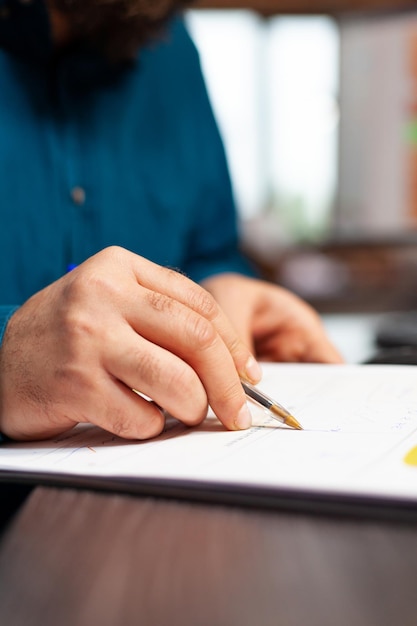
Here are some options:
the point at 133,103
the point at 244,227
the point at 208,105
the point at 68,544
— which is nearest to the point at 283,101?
the point at 244,227

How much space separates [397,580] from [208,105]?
0.91m

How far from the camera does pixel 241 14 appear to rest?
203 cm

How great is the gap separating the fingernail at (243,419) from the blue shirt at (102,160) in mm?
479

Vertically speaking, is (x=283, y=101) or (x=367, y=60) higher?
(x=367, y=60)

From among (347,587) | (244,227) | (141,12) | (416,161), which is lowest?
(244,227)

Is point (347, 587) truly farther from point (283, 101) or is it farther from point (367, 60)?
point (283, 101)

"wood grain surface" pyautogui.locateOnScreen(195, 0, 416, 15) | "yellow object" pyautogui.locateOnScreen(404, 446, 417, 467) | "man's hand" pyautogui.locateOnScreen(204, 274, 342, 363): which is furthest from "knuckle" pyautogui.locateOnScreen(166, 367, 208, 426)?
"wood grain surface" pyautogui.locateOnScreen(195, 0, 416, 15)

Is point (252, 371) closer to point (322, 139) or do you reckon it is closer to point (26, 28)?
point (26, 28)

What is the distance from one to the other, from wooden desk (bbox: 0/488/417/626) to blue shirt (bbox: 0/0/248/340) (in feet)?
1.77

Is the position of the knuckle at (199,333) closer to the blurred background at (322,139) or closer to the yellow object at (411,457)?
the yellow object at (411,457)

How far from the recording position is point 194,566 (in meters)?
0.31

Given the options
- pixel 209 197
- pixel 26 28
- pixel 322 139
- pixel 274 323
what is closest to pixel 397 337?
pixel 274 323

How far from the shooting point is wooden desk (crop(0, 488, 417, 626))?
0.29m

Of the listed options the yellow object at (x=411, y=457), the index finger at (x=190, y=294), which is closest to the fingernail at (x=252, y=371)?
the index finger at (x=190, y=294)
